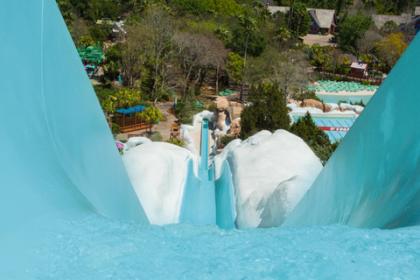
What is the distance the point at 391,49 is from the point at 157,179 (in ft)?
74.6

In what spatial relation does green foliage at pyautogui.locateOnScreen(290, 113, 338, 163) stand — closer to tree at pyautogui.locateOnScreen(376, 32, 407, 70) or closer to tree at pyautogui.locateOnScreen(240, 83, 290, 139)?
tree at pyautogui.locateOnScreen(240, 83, 290, 139)

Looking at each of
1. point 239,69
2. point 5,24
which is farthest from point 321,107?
point 5,24

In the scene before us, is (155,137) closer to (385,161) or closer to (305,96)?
(305,96)

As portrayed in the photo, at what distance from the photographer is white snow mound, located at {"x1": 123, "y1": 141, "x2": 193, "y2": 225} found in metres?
7.54

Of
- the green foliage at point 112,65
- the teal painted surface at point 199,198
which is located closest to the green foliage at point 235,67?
the green foliage at point 112,65

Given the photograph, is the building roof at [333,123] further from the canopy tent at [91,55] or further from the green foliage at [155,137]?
the canopy tent at [91,55]

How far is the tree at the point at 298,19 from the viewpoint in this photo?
34094mm

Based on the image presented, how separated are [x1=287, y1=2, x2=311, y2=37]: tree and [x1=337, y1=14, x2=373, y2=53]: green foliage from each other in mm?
2636

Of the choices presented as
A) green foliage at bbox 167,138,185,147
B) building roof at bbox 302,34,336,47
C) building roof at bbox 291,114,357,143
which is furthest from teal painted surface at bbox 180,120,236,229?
building roof at bbox 302,34,336,47

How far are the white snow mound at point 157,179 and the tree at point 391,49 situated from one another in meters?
20.9

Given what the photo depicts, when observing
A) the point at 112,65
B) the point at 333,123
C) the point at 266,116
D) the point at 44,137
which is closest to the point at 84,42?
the point at 112,65

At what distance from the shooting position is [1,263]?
254cm

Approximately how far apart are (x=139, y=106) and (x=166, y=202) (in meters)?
9.53

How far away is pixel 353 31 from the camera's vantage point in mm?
32344
